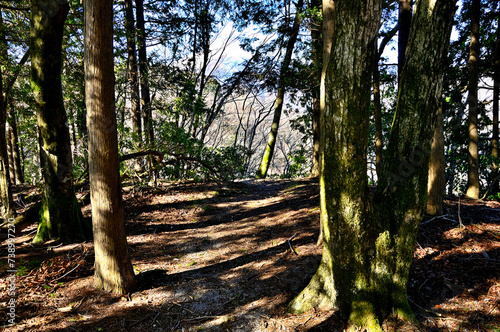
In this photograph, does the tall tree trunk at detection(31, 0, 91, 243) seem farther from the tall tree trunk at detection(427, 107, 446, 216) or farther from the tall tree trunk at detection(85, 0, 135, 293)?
the tall tree trunk at detection(427, 107, 446, 216)

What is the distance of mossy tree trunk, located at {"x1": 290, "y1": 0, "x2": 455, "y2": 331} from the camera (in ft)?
8.11

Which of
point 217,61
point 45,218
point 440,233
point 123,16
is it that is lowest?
point 440,233

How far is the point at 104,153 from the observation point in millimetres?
3318

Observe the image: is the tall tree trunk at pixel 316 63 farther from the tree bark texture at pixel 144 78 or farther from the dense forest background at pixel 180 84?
the tree bark texture at pixel 144 78

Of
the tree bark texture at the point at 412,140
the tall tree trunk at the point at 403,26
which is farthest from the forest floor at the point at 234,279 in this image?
the tall tree trunk at the point at 403,26

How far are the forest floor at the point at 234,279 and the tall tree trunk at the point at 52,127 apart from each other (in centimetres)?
42

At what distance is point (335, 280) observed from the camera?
2908 mm

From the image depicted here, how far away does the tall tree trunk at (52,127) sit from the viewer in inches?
182

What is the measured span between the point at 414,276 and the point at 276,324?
1.91 m

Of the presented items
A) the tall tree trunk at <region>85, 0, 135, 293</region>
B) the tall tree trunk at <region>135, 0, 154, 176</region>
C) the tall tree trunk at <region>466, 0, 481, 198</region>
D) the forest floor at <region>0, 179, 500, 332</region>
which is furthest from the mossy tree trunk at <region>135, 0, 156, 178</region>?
the tall tree trunk at <region>466, 0, 481, 198</region>

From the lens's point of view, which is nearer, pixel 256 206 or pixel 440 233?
pixel 440 233

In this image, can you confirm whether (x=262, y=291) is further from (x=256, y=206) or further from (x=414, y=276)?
(x=256, y=206)

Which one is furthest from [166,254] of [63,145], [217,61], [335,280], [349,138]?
[217,61]

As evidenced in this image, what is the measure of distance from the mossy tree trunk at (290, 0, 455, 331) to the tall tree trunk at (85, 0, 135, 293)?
2.53 m
